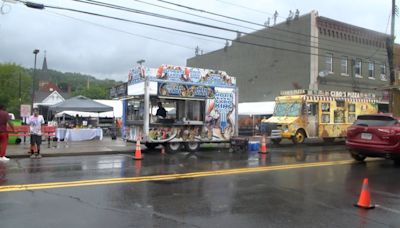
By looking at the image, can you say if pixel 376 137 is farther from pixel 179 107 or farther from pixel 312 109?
pixel 312 109

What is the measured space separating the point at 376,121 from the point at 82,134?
16663 millimetres

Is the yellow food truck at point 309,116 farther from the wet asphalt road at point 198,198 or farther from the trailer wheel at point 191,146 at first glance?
the wet asphalt road at point 198,198

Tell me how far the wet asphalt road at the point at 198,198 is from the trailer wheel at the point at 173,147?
17.8ft

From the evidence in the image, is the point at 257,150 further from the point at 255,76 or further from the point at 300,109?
the point at 255,76

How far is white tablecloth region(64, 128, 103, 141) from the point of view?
78.1ft

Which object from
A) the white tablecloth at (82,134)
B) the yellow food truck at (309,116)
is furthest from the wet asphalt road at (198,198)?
the white tablecloth at (82,134)

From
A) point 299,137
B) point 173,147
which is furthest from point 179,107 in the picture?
point 299,137

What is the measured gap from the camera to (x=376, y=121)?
1376 centimetres

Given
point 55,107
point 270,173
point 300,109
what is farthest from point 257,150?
point 55,107

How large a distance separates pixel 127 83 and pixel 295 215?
513 inches

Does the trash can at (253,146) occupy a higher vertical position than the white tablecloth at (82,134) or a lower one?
lower

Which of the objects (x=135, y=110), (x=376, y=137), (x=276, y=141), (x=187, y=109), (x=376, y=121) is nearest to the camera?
(x=376, y=137)

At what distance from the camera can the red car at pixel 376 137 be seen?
513 inches

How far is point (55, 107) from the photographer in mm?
25344
